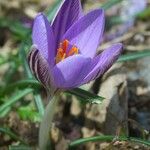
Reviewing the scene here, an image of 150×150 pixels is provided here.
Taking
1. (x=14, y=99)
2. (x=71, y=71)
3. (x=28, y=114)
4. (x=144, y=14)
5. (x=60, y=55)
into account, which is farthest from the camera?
(x=144, y=14)

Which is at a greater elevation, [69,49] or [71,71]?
[69,49]

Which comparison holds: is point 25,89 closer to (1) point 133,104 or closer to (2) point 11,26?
(1) point 133,104

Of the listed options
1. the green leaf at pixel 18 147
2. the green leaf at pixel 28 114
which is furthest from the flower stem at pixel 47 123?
the green leaf at pixel 28 114

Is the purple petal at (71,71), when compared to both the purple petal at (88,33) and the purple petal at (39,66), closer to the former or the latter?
the purple petal at (39,66)

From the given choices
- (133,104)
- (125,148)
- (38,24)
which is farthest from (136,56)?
(38,24)

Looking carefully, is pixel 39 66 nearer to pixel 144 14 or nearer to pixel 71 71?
pixel 71 71

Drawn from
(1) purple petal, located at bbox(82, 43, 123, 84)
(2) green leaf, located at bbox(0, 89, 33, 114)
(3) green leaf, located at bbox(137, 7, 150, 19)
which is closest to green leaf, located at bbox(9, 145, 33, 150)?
(2) green leaf, located at bbox(0, 89, 33, 114)

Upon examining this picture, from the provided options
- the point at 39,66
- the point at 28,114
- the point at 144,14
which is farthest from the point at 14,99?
the point at 144,14

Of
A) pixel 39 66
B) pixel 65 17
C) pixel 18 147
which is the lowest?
pixel 18 147
